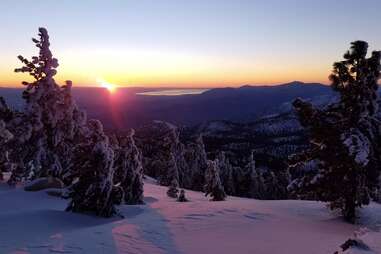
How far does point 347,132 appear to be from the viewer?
21625mm

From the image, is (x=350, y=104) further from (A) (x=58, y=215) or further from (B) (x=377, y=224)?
(A) (x=58, y=215)

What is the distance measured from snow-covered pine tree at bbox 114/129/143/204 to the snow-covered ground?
250 inches

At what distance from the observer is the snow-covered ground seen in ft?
45.1

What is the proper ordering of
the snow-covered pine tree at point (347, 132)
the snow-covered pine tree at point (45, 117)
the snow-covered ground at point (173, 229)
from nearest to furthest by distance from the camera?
1. the snow-covered ground at point (173, 229)
2. the snow-covered pine tree at point (347, 132)
3. the snow-covered pine tree at point (45, 117)

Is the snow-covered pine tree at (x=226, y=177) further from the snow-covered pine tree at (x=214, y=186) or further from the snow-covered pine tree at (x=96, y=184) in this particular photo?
the snow-covered pine tree at (x=96, y=184)

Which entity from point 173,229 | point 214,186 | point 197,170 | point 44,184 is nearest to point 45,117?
point 44,184

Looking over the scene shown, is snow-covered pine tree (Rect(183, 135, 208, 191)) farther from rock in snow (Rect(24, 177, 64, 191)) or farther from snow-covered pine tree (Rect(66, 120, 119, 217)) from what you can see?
snow-covered pine tree (Rect(66, 120, 119, 217))

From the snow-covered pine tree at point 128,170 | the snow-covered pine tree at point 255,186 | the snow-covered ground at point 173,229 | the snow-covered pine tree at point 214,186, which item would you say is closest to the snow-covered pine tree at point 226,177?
the snow-covered pine tree at point 255,186

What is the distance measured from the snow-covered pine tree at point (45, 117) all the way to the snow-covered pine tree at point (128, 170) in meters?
3.38

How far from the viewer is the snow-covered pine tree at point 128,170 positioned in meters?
29.7

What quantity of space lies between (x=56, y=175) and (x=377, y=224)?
17.9 meters

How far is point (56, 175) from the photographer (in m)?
28.4

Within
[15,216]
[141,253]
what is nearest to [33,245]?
[141,253]

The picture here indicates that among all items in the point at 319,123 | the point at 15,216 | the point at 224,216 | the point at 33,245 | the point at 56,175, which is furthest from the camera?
the point at 56,175
